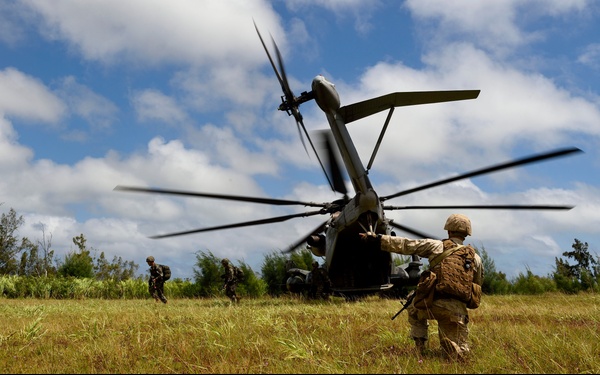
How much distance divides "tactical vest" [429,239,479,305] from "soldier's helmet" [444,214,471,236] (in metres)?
0.18

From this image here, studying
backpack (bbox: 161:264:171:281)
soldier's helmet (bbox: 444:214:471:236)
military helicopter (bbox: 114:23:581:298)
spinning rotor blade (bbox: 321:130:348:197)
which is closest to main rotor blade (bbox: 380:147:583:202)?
military helicopter (bbox: 114:23:581:298)

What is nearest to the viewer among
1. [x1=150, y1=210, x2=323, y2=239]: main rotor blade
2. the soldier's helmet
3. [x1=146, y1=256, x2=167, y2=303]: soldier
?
the soldier's helmet

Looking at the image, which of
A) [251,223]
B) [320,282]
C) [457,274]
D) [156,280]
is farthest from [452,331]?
[156,280]

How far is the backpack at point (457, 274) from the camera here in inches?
192

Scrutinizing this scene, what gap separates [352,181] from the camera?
11.1 metres

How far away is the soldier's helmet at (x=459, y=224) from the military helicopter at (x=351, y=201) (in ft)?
11.9

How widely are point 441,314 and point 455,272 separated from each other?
44 centimetres

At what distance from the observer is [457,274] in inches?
194

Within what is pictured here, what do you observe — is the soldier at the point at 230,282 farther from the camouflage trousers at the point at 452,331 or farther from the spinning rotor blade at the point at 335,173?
the camouflage trousers at the point at 452,331

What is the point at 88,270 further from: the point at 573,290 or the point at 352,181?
the point at 573,290

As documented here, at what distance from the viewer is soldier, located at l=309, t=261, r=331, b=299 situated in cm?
1395

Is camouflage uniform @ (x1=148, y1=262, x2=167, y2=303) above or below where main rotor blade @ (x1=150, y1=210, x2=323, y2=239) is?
below

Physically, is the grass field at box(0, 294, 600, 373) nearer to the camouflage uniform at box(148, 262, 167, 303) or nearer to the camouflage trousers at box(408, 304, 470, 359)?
the camouflage trousers at box(408, 304, 470, 359)

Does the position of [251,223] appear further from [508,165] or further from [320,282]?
[508,165]
